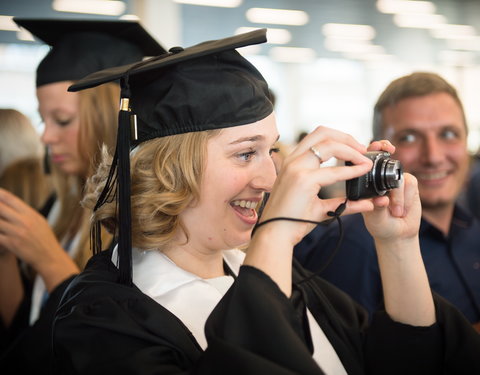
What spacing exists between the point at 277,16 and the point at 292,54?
3.44 m

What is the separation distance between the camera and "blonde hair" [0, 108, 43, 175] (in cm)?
294

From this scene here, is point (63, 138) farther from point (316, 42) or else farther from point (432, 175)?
point (316, 42)

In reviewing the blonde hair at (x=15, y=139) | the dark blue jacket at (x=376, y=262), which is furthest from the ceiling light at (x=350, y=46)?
the dark blue jacket at (x=376, y=262)

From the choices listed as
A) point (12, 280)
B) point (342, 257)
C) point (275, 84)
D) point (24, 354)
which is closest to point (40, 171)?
point (12, 280)

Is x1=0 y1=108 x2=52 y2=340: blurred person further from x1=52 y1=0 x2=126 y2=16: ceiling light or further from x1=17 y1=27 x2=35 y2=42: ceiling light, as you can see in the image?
x1=17 y1=27 x2=35 y2=42: ceiling light

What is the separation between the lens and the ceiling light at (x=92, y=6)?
21.7 feet

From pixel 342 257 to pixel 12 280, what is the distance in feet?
4.18

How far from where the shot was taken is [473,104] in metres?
12.8

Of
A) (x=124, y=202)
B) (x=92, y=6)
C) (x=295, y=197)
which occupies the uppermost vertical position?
(x=295, y=197)

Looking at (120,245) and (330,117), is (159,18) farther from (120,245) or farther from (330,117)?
(330,117)

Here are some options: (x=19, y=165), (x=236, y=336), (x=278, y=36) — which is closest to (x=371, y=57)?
(x=278, y=36)

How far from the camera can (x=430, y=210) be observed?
211cm

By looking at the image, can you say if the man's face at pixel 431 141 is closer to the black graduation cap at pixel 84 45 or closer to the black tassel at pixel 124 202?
the black graduation cap at pixel 84 45

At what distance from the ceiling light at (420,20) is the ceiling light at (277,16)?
1.45 m
